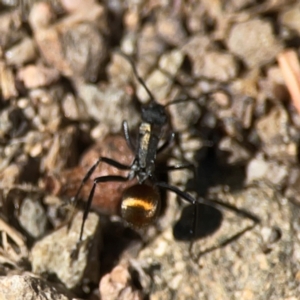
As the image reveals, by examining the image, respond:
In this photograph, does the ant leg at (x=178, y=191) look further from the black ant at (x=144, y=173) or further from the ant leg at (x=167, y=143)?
the ant leg at (x=167, y=143)

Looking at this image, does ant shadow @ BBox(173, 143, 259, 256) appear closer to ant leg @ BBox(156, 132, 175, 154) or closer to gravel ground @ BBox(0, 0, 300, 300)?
gravel ground @ BBox(0, 0, 300, 300)

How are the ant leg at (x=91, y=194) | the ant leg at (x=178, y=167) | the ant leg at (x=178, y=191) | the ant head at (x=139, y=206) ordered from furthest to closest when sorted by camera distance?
the ant leg at (x=178, y=167)
the ant leg at (x=178, y=191)
the ant head at (x=139, y=206)
the ant leg at (x=91, y=194)

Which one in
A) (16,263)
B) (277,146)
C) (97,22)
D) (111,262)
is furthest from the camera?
(97,22)

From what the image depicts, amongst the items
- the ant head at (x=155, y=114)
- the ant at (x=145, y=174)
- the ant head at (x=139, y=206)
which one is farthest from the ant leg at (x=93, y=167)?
the ant head at (x=155, y=114)

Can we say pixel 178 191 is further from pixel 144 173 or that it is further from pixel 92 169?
pixel 92 169

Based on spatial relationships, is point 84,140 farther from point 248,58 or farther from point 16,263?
point 248,58

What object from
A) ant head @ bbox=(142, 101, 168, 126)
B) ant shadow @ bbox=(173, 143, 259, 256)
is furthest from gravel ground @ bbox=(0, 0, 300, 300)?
ant head @ bbox=(142, 101, 168, 126)

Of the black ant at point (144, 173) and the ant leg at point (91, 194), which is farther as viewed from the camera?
the black ant at point (144, 173)

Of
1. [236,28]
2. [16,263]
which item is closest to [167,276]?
[16,263]
